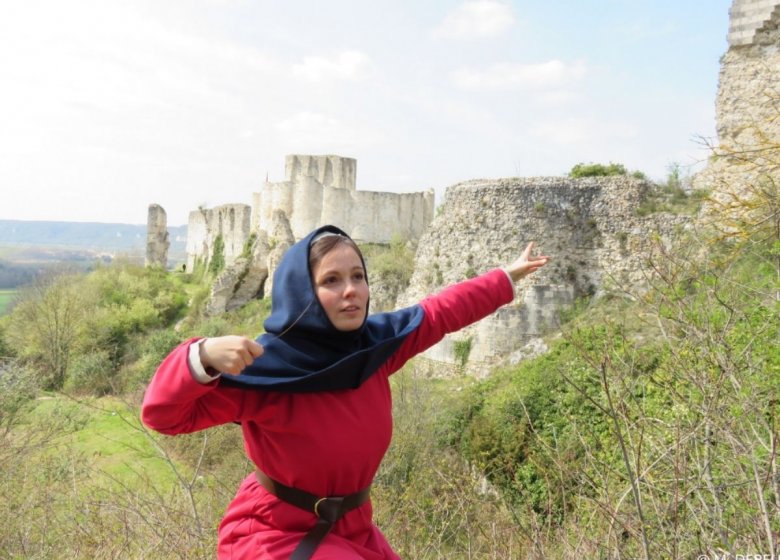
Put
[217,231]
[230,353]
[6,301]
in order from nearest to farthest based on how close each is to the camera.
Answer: [230,353] < [217,231] < [6,301]

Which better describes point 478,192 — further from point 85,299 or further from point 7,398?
point 85,299

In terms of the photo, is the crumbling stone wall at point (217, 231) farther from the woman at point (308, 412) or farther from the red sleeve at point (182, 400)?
the red sleeve at point (182, 400)

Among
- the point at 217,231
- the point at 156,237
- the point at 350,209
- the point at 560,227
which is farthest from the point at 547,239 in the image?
the point at 156,237

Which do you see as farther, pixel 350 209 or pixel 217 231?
pixel 217 231

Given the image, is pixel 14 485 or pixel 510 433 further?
pixel 510 433

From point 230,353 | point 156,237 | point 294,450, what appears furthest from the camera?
point 156,237

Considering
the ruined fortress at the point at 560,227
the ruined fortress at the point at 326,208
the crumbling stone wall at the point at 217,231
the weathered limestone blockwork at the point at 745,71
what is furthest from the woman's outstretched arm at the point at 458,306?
the crumbling stone wall at the point at 217,231

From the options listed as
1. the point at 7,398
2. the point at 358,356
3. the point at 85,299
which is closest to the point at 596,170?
the point at 7,398

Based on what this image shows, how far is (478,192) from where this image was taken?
14406 mm

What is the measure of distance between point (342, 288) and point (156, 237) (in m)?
41.1

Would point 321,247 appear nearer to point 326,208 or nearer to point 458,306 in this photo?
point 458,306

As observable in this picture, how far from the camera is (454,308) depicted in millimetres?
2848

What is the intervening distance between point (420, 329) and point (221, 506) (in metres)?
4.48

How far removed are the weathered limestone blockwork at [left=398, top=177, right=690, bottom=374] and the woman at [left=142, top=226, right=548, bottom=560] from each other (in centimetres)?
1117
